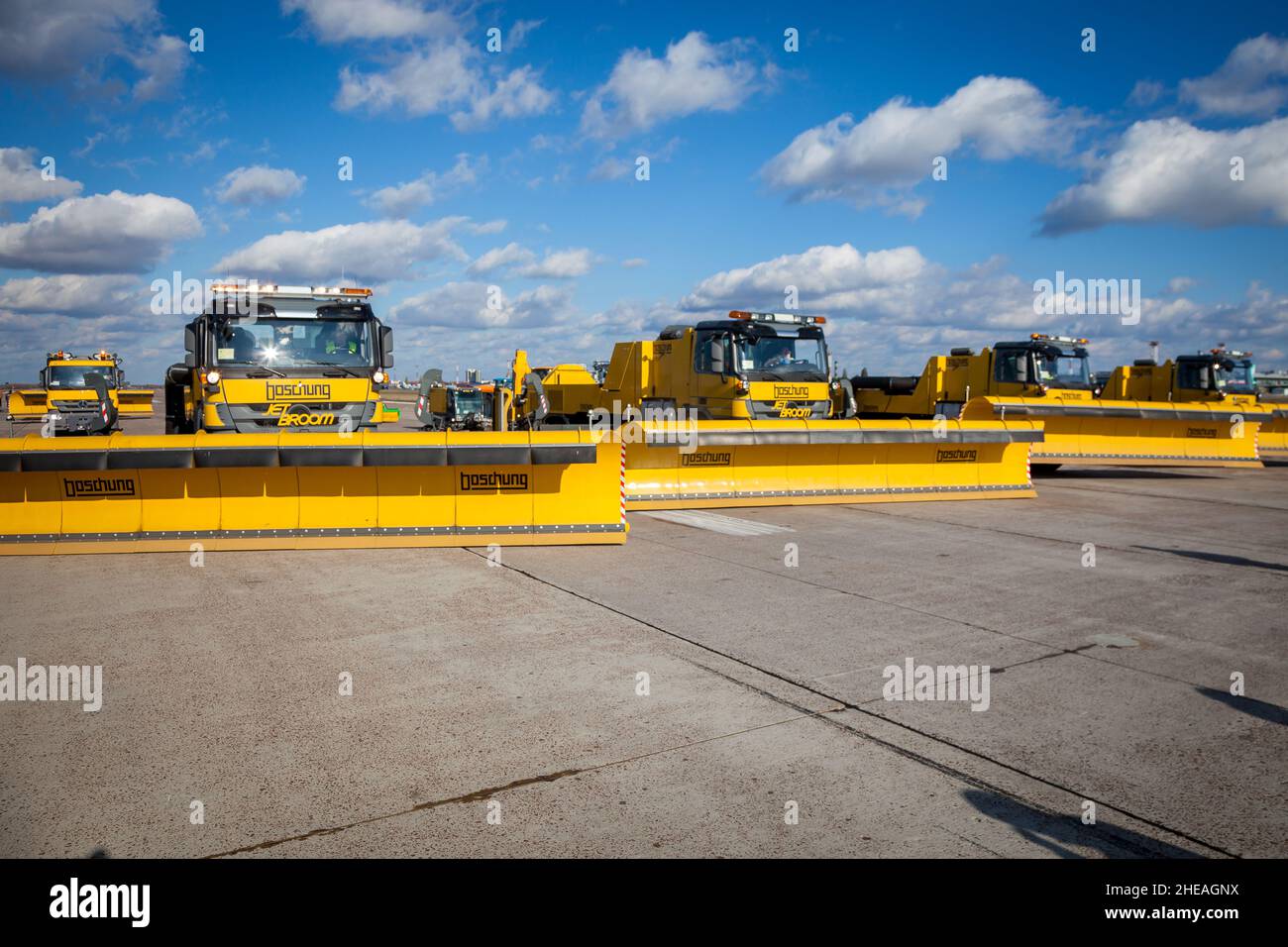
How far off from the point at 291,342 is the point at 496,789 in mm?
9145

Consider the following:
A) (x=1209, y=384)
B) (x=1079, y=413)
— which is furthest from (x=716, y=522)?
(x=1209, y=384)

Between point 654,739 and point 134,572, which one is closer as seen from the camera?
point 654,739

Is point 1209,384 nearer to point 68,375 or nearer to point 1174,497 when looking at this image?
point 1174,497

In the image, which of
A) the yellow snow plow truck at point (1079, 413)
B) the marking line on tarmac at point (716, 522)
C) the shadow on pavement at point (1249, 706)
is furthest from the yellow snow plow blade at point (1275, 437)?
the shadow on pavement at point (1249, 706)

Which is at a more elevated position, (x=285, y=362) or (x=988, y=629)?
(x=285, y=362)

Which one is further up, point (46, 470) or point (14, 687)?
point (46, 470)

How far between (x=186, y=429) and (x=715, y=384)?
8275mm

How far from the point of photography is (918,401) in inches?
836

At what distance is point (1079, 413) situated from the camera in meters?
16.9

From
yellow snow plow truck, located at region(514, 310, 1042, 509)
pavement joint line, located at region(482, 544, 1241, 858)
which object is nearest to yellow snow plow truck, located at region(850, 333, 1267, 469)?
yellow snow plow truck, located at region(514, 310, 1042, 509)
